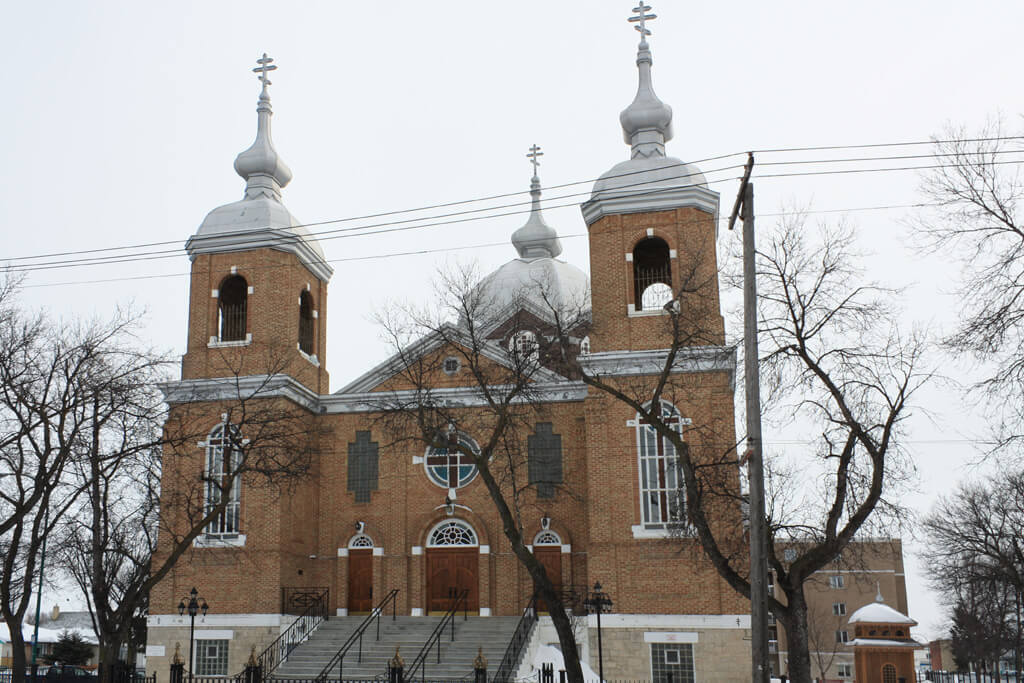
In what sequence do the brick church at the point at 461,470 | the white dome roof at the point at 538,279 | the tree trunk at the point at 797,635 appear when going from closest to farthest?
the tree trunk at the point at 797,635 < the brick church at the point at 461,470 < the white dome roof at the point at 538,279

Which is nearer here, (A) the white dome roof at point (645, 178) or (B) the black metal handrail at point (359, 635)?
(B) the black metal handrail at point (359, 635)

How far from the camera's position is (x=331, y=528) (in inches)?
1164

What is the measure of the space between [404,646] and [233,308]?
11214 millimetres

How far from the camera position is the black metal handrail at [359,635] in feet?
80.7

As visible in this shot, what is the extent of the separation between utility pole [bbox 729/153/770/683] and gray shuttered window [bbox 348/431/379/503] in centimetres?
1718

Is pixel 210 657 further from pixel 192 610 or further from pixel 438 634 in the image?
pixel 438 634

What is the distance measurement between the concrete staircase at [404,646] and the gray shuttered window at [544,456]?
350 cm

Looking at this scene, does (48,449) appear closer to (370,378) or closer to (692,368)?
(370,378)

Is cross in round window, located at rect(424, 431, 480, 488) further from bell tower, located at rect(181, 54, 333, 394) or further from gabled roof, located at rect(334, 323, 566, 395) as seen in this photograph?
bell tower, located at rect(181, 54, 333, 394)

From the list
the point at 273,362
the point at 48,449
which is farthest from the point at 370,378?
the point at 48,449

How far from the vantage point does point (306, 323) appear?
32281 millimetres

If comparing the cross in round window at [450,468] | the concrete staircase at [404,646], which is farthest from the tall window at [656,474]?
the cross in round window at [450,468]

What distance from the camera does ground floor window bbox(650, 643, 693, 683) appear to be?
973 inches

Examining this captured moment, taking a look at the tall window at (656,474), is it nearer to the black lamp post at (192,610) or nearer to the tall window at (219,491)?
the tall window at (219,491)
